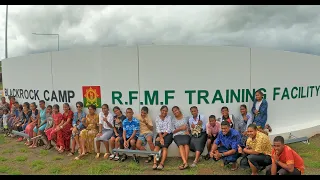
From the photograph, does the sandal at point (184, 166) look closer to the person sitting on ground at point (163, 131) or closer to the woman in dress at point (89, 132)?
the person sitting on ground at point (163, 131)

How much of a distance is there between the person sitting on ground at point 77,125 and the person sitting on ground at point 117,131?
0.82 m

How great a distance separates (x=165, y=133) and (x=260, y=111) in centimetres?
217

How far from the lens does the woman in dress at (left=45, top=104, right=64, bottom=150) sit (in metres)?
5.68

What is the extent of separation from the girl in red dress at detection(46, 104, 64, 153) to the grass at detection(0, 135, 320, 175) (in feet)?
0.88

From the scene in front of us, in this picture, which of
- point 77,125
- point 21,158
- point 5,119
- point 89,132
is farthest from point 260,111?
point 5,119

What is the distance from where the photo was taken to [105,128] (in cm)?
532

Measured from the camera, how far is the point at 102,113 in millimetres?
5336

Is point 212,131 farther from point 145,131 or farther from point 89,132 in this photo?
point 89,132

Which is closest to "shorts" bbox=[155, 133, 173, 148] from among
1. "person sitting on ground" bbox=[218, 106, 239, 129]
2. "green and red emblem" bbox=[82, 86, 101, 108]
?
"person sitting on ground" bbox=[218, 106, 239, 129]

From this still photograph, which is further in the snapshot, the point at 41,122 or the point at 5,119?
the point at 5,119

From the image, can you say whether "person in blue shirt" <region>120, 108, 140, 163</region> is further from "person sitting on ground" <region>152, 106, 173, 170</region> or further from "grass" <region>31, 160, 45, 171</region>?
"grass" <region>31, 160, 45, 171</region>

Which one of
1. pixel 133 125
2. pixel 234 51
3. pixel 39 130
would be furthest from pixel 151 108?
pixel 39 130
